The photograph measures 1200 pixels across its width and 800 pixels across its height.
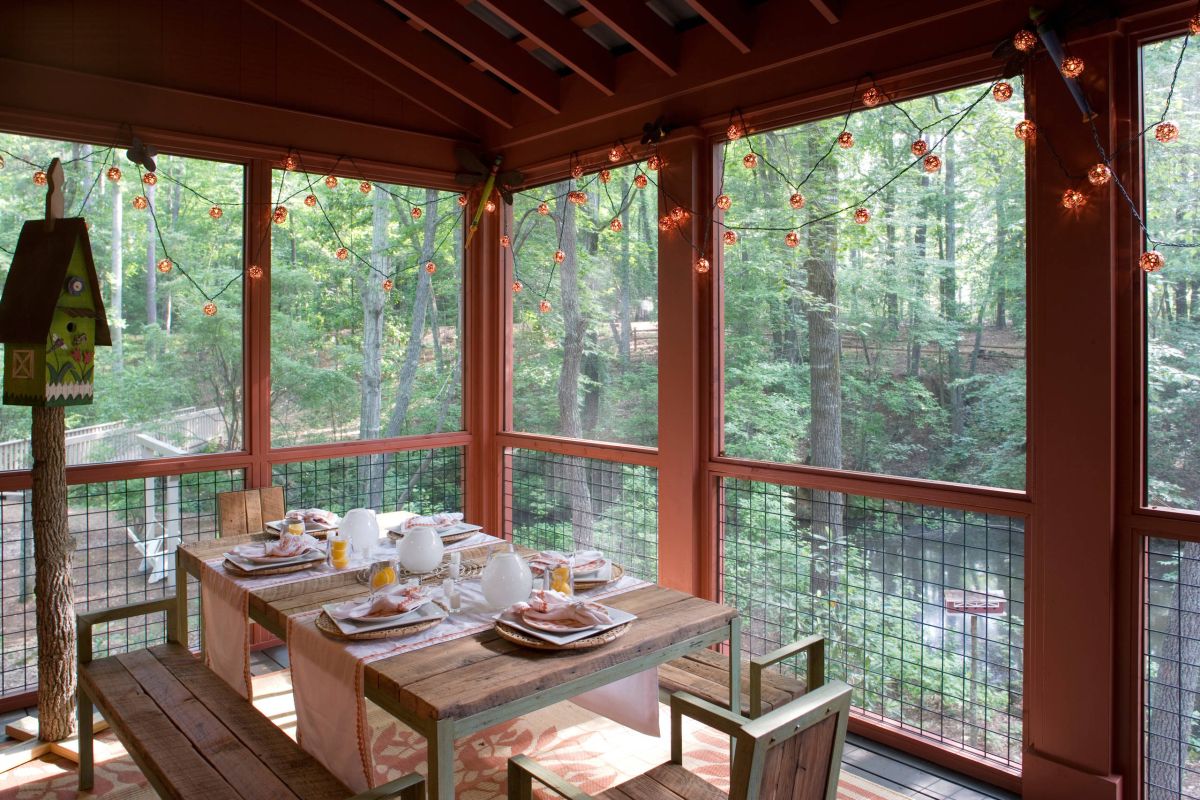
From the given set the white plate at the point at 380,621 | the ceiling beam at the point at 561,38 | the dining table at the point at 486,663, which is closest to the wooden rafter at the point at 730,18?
the ceiling beam at the point at 561,38

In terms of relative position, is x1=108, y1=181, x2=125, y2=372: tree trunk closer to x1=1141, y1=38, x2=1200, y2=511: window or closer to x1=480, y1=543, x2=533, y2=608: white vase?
x1=480, y1=543, x2=533, y2=608: white vase

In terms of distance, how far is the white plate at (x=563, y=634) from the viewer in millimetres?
1940

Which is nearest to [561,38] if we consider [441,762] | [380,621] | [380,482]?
[380,482]

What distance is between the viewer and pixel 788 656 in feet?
7.59

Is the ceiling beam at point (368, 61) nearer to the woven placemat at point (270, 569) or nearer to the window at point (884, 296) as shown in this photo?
the window at point (884, 296)

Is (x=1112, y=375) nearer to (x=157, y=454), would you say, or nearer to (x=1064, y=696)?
(x=1064, y=696)

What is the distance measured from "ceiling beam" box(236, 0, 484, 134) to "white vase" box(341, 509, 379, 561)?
2319mm

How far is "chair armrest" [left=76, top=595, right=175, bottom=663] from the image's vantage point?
2.65 m

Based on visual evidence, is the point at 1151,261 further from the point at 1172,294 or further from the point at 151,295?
the point at 151,295

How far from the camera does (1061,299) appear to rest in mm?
2451

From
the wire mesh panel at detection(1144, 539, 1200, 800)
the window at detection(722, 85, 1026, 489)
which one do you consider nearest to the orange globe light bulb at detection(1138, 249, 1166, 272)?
the window at detection(722, 85, 1026, 489)

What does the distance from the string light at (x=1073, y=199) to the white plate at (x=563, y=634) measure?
1.71 metres

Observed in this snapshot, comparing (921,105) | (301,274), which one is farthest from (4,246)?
(921,105)

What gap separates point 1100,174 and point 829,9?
42.5 inches
